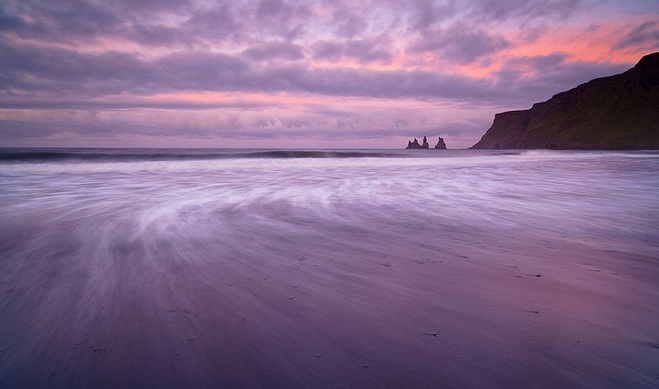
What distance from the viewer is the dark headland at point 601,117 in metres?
136

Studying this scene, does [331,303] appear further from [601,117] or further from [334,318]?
[601,117]

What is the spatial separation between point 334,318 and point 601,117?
19428 centimetres

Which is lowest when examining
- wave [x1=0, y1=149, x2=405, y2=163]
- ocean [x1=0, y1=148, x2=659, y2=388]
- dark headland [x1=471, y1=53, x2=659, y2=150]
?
ocean [x1=0, y1=148, x2=659, y2=388]

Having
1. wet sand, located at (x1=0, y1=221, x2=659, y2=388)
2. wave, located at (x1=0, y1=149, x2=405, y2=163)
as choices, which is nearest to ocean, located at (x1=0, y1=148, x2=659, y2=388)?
wet sand, located at (x1=0, y1=221, x2=659, y2=388)

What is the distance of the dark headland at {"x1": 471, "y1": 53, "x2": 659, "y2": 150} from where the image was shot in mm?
135500

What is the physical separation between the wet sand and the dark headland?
164 m

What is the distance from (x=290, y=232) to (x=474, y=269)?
252 cm

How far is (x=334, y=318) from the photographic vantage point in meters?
2.25

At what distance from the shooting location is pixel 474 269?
3.15 metres

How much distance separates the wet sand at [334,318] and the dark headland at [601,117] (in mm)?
164053

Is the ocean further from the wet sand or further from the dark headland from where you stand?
the dark headland

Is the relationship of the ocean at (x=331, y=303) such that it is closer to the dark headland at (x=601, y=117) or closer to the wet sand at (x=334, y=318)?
the wet sand at (x=334, y=318)

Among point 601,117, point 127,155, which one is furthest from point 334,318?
point 601,117

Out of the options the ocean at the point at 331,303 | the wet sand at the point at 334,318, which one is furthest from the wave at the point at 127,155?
the wet sand at the point at 334,318
